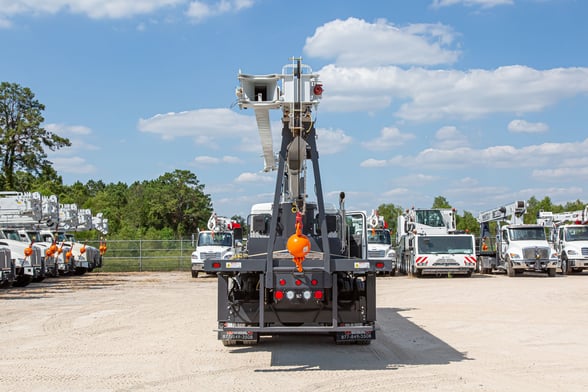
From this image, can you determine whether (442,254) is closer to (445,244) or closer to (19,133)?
(445,244)

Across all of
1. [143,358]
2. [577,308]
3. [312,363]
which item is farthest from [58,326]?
[577,308]

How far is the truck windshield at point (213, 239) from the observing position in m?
31.0

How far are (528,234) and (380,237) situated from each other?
6.54 metres

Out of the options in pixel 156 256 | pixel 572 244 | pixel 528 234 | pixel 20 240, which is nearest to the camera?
pixel 20 240

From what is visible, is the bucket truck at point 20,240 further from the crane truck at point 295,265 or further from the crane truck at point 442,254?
the crane truck at point 295,265

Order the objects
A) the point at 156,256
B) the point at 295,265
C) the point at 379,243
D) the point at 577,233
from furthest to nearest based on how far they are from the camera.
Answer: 1. the point at 156,256
2. the point at 379,243
3. the point at 577,233
4. the point at 295,265

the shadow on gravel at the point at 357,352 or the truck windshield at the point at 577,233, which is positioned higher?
the truck windshield at the point at 577,233

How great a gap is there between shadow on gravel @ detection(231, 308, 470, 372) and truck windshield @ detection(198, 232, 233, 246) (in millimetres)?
19252

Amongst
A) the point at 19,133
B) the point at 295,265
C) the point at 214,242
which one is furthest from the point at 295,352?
the point at 19,133

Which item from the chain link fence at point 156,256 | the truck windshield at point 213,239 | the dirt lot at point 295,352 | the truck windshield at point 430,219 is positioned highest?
the truck windshield at point 430,219

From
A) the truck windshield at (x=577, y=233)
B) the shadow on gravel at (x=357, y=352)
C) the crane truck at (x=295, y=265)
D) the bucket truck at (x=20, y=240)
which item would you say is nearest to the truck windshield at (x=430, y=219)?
the truck windshield at (x=577, y=233)

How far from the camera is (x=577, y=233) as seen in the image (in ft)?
107

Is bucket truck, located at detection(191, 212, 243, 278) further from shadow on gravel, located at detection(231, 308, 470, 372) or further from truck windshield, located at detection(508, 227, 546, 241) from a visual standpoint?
shadow on gravel, located at detection(231, 308, 470, 372)

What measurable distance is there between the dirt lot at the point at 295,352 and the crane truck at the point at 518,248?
13366 millimetres
